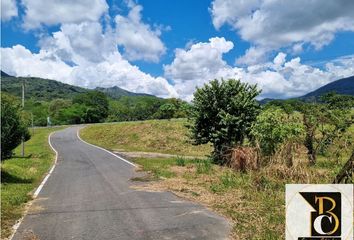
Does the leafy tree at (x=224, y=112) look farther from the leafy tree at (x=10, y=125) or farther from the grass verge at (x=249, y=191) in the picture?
the leafy tree at (x=10, y=125)

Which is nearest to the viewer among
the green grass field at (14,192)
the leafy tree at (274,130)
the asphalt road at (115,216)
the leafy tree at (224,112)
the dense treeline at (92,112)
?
the asphalt road at (115,216)

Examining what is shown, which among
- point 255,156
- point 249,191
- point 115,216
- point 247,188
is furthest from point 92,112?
point 115,216

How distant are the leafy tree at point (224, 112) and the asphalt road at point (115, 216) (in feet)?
32.8

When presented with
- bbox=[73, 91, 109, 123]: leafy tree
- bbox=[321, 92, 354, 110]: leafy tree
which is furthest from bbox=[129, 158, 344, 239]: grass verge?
bbox=[73, 91, 109, 123]: leafy tree

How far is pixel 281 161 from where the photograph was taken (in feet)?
48.7

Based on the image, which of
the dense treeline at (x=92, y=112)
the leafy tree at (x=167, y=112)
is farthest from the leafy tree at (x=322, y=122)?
the dense treeline at (x=92, y=112)

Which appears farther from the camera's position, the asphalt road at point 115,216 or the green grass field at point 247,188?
the green grass field at point 247,188

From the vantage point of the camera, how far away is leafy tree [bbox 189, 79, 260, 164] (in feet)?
82.9

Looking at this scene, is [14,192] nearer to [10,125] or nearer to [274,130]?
[10,125]

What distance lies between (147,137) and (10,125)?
1424 inches

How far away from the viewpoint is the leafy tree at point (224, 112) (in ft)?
82.9

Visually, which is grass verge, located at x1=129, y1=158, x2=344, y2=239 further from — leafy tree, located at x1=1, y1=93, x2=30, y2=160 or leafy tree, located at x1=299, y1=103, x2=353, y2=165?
leafy tree, located at x1=1, y1=93, x2=30, y2=160

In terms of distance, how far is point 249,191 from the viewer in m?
14.2

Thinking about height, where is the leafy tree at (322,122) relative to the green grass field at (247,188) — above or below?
above
